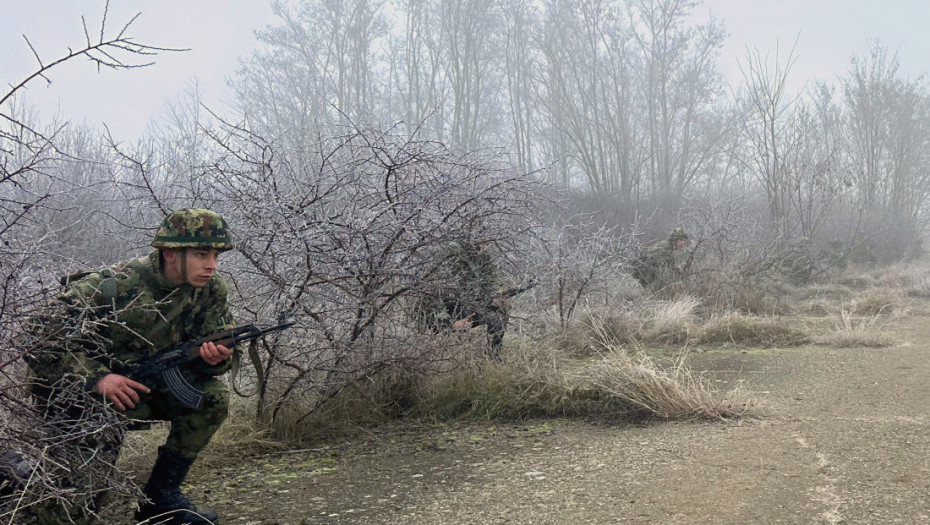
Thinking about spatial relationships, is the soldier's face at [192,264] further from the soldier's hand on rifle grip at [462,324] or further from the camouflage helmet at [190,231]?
the soldier's hand on rifle grip at [462,324]

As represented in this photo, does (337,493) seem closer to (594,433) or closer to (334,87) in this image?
(594,433)

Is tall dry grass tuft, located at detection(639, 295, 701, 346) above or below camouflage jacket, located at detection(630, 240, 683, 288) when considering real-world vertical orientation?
below

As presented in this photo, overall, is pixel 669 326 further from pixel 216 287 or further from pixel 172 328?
pixel 172 328

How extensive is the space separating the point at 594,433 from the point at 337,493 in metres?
1.51

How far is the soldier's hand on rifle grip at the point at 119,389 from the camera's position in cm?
258

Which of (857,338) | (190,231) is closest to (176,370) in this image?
(190,231)

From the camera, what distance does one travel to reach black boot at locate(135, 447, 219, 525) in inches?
111

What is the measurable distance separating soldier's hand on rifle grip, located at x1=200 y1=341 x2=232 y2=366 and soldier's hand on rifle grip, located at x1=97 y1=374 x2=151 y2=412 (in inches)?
11.7

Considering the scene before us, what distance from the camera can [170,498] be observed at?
9.39ft

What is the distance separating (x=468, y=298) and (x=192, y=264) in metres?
2.06

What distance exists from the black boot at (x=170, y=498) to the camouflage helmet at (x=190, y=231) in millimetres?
848

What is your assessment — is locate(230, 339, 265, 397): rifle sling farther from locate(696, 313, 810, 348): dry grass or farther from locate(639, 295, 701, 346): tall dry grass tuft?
locate(696, 313, 810, 348): dry grass

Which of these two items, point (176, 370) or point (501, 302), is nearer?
point (176, 370)

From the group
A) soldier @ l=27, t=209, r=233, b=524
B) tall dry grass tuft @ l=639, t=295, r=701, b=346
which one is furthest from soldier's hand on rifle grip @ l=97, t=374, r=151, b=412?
tall dry grass tuft @ l=639, t=295, r=701, b=346
